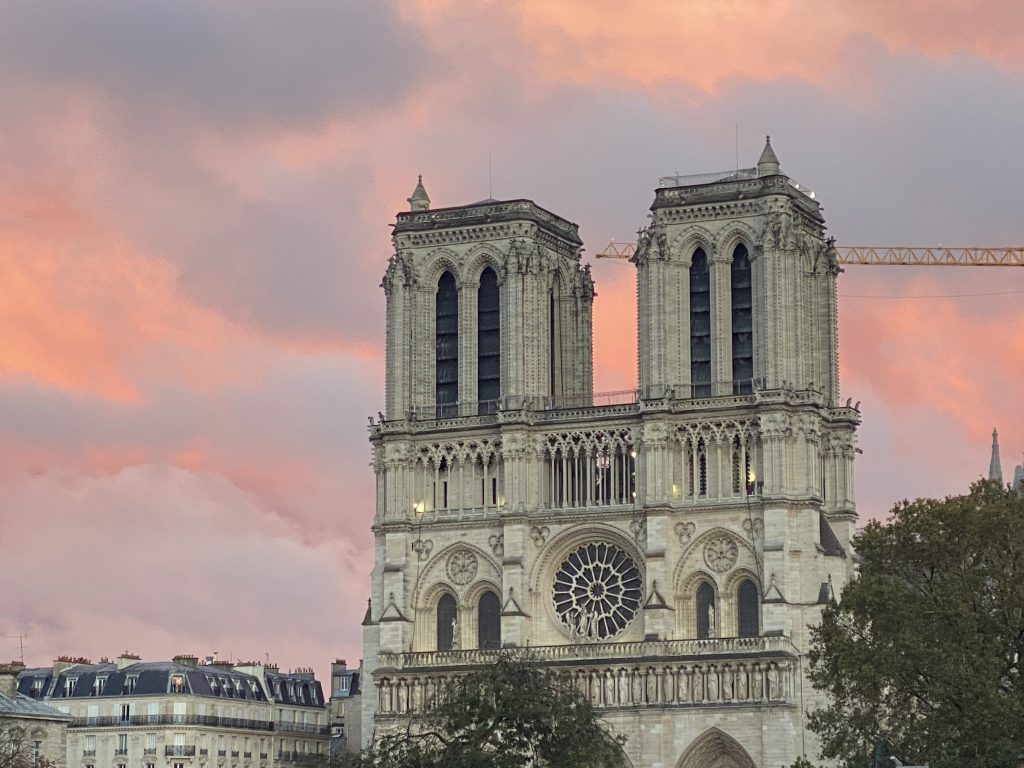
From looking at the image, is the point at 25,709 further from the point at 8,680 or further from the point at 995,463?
the point at 995,463

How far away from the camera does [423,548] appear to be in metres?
109

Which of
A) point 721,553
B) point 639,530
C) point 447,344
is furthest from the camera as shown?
point 447,344

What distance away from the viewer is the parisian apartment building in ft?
387

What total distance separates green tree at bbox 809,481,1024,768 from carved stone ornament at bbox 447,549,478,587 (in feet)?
103

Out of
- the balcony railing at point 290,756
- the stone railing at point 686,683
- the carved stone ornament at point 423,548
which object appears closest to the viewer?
the stone railing at point 686,683

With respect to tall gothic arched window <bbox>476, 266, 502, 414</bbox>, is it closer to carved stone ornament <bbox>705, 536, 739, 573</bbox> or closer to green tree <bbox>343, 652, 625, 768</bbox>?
carved stone ornament <bbox>705, 536, 739, 573</bbox>

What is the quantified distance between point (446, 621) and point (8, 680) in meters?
17.6

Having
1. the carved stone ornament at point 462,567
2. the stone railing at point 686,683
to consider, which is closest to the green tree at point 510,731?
the stone railing at point 686,683

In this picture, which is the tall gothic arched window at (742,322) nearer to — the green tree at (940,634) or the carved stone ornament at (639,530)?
the carved stone ornament at (639,530)

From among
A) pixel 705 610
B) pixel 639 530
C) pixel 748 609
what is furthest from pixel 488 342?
pixel 748 609

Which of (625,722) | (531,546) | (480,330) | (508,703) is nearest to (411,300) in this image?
(480,330)

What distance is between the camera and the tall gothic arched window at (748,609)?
10388cm

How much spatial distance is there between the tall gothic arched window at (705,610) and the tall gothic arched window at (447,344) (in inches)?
528

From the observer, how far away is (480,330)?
111 metres
